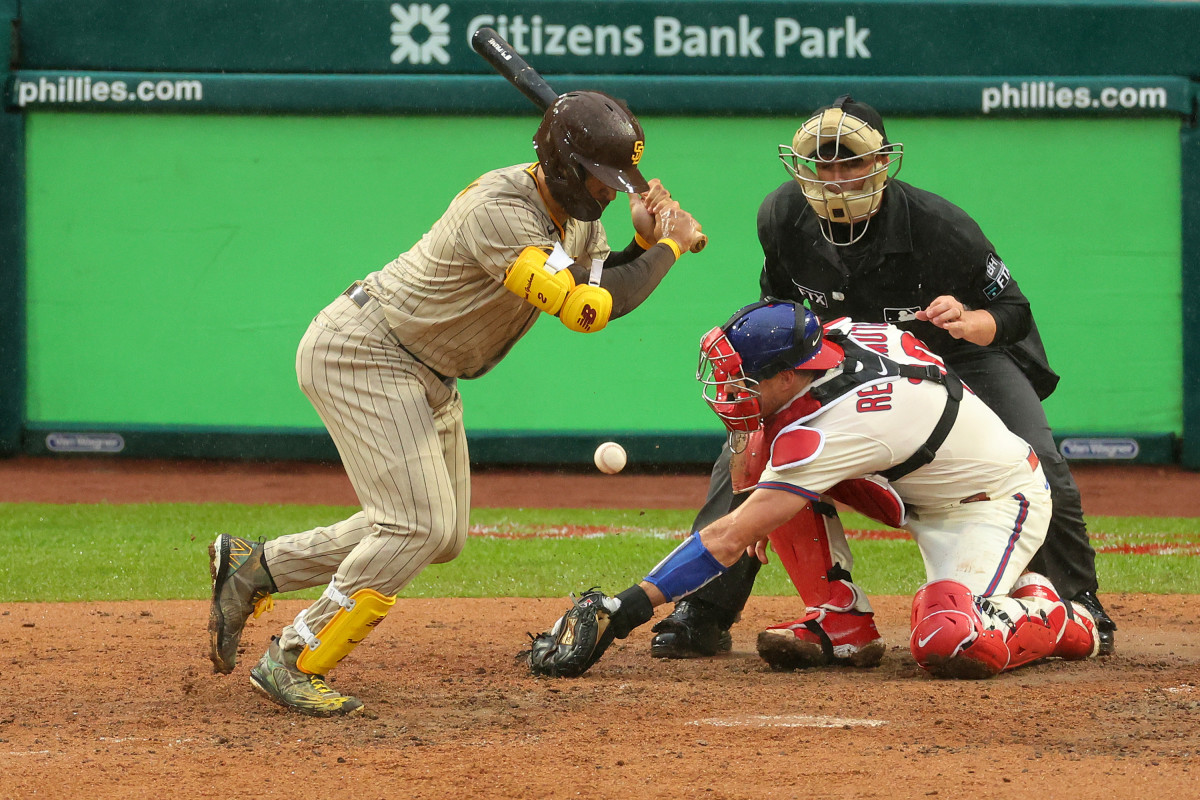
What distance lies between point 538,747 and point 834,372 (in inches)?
58.3

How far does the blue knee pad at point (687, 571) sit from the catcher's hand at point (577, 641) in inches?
8.1

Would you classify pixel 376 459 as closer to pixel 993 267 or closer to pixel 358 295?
pixel 358 295

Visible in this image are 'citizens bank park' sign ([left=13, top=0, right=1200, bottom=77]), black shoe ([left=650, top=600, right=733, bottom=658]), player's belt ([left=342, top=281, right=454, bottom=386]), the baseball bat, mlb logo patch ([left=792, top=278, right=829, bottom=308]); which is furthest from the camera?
'citizens bank park' sign ([left=13, top=0, right=1200, bottom=77])

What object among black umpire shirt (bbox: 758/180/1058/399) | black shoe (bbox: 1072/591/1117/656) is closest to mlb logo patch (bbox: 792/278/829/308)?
black umpire shirt (bbox: 758/180/1058/399)

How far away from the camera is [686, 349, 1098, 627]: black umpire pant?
4.89 m

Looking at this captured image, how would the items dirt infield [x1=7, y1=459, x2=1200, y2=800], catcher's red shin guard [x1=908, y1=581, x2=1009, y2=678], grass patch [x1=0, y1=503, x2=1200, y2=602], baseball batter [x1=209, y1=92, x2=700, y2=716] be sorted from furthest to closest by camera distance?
grass patch [x1=0, y1=503, x2=1200, y2=602] → catcher's red shin guard [x1=908, y1=581, x2=1009, y2=678] → baseball batter [x1=209, y1=92, x2=700, y2=716] → dirt infield [x1=7, y1=459, x2=1200, y2=800]

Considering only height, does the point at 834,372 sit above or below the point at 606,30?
below

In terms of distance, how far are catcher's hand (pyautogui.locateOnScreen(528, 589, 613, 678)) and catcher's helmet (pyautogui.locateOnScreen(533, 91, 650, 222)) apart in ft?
3.99

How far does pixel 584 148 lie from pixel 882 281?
147 centimetres

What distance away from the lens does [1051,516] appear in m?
4.83

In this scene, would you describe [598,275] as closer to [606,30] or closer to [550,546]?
[550,546]

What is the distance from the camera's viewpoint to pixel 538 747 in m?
3.52

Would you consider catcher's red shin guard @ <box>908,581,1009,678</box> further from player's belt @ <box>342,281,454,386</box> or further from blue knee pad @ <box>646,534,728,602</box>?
player's belt @ <box>342,281,454,386</box>

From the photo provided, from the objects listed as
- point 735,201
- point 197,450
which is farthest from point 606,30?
point 197,450
